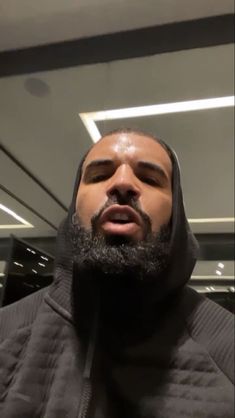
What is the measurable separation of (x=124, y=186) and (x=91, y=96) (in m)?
0.60

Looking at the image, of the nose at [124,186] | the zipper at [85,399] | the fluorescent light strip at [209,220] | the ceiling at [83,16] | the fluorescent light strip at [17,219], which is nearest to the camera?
the zipper at [85,399]

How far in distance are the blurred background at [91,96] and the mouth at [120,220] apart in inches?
9.3

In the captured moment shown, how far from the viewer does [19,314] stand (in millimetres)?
576

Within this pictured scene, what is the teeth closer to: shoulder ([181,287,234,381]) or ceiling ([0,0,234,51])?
shoulder ([181,287,234,381])

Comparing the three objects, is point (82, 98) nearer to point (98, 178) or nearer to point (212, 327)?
point (98, 178)

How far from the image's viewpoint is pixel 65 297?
1.88ft

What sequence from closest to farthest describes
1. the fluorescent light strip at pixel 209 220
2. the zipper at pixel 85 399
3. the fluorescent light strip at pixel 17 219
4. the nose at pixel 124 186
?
the zipper at pixel 85 399, the nose at pixel 124 186, the fluorescent light strip at pixel 17 219, the fluorescent light strip at pixel 209 220

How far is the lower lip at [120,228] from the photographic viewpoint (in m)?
0.56

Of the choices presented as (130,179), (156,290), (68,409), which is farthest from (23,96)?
(68,409)

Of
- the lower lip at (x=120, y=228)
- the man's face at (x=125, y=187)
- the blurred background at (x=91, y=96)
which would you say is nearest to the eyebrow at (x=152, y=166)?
the man's face at (x=125, y=187)

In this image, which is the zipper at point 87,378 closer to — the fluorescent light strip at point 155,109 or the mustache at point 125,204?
the mustache at point 125,204

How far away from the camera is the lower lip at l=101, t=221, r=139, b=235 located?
559 millimetres

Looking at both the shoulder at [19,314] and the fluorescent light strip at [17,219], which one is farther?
the fluorescent light strip at [17,219]

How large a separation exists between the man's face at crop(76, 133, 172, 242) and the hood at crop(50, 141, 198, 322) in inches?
0.7
